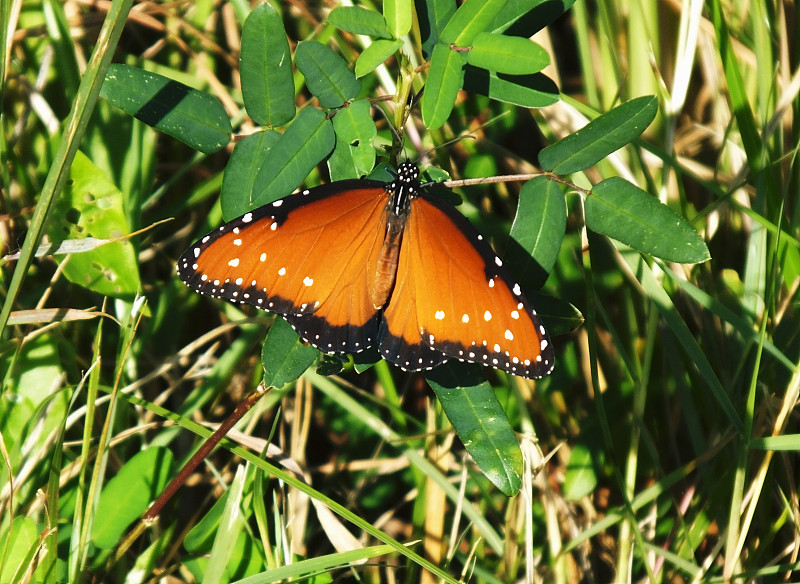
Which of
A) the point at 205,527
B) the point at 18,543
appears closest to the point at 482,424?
the point at 205,527

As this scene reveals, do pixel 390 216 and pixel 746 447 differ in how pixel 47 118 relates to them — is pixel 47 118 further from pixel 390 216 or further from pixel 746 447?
pixel 746 447

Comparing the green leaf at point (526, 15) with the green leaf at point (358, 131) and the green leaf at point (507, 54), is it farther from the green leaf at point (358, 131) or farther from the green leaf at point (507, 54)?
the green leaf at point (358, 131)

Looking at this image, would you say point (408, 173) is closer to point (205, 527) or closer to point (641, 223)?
point (641, 223)

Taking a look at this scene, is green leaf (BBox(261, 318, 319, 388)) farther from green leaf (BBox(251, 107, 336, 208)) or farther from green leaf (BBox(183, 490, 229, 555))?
green leaf (BBox(183, 490, 229, 555))

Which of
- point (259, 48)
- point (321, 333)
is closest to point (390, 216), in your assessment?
point (321, 333)

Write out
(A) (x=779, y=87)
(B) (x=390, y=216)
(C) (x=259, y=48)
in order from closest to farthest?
(C) (x=259, y=48), (B) (x=390, y=216), (A) (x=779, y=87)

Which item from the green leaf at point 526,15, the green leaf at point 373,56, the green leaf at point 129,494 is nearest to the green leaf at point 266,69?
the green leaf at point 373,56
